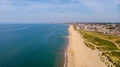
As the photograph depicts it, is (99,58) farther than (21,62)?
Yes

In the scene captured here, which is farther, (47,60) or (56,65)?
(47,60)

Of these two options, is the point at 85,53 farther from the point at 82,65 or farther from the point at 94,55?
the point at 82,65

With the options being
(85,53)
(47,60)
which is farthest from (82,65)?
(85,53)

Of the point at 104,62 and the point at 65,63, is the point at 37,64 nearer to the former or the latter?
the point at 65,63

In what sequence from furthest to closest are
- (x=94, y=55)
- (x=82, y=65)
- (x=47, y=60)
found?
1. (x=94, y=55)
2. (x=47, y=60)
3. (x=82, y=65)

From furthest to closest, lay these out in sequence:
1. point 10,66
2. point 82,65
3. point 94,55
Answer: point 94,55 → point 82,65 → point 10,66

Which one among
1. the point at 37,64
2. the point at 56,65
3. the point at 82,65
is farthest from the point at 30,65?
the point at 82,65

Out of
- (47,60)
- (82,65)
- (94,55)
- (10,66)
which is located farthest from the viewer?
(94,55)
